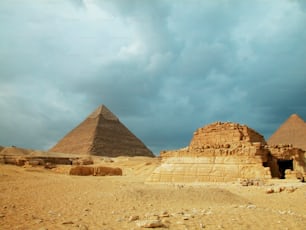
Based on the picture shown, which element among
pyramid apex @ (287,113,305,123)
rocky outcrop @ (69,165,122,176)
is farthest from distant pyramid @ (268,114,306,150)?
rocky outcrop @ (69,165,122,176)

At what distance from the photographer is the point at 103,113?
82.8 metres

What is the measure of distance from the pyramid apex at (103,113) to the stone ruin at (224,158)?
6396 cm

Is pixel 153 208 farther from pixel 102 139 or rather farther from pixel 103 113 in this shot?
pixel 103 113

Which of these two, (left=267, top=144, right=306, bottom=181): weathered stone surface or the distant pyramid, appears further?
the distant pyramid

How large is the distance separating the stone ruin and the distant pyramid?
38.3 metres

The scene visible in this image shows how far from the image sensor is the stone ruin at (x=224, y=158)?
51.9 ft

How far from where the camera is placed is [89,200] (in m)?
10.1

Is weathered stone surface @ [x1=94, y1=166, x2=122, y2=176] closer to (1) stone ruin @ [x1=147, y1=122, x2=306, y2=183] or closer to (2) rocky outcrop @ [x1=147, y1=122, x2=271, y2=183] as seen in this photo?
(2) rocky outcrop @ [x1=147, y1=122, x2=271, y2=183]

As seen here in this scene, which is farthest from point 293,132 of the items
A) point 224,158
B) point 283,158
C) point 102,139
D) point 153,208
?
point 153,208

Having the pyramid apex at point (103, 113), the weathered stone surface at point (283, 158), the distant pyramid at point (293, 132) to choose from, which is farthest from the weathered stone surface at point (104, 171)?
the pyramid apex at point (103, 113)

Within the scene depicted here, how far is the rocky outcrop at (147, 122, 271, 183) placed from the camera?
15773 mm

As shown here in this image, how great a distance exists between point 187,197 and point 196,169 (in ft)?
20.6

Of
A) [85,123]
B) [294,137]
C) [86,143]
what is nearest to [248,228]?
[294,137]

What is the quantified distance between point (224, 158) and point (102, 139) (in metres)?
60.5
